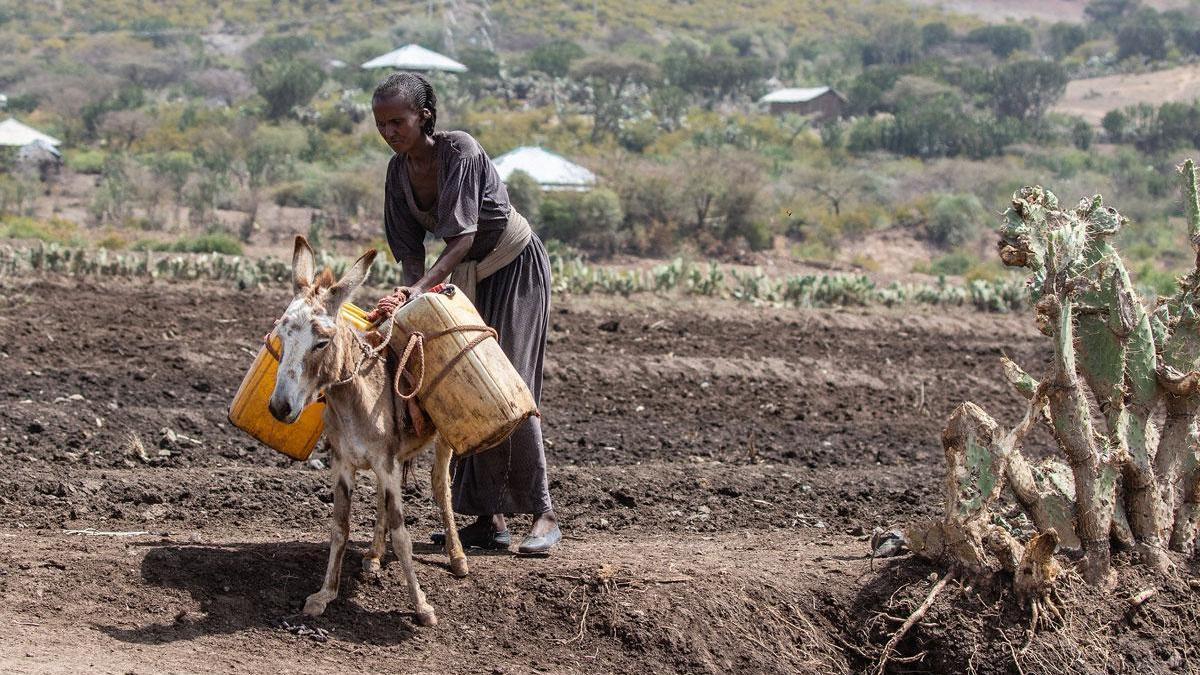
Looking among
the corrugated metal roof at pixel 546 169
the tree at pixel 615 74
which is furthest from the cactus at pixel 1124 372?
the tree at pixel 615 74

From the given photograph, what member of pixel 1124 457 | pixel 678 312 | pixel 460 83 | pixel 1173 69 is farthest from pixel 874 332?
pixel 1173 69

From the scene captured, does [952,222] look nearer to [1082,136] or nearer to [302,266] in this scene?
[1082,136]

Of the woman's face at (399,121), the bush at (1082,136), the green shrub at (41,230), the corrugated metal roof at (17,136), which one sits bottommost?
the bush at (1082,136)

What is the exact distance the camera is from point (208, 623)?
5.15 metres

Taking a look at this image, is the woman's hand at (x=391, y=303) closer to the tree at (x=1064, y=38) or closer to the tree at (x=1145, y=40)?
the tree at (x=1145, y=40)

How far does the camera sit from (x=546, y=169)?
27422 mm

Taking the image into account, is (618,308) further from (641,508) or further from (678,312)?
(641,508)

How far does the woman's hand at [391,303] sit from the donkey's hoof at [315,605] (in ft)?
3.28

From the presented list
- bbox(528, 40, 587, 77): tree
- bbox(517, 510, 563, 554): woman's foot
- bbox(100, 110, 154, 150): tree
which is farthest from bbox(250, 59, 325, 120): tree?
bbox(517, 510, 563, 554): woman's foot

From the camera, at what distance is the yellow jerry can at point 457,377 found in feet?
17.3

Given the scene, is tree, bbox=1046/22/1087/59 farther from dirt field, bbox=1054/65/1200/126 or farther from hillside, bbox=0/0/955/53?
dirt field, bbox=1054/65/1200/126

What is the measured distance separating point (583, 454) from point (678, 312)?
553cm

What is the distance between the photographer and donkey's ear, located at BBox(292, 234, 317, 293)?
482cm

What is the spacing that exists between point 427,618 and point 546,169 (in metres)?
22.5
